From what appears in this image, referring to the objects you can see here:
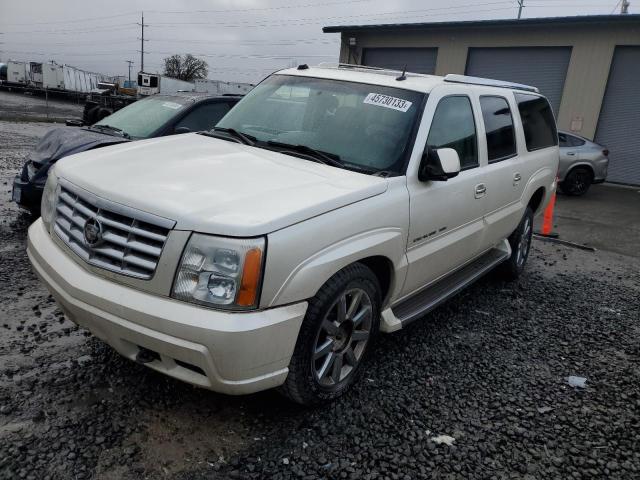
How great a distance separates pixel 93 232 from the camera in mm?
2545

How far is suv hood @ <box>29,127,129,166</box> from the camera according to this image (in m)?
5.64

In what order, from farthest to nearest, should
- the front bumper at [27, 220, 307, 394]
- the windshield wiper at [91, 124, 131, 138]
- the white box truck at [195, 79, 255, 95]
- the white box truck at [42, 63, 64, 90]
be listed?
the white box truck at [195, 79, 255, 95], the white box truck at [42, 63, 64, 90], the windshield wiper at [91, 124, 131, 138], the front bumper at [27, 220, 307, 394]

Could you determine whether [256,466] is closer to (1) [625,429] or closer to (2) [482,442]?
(2) [482,442]

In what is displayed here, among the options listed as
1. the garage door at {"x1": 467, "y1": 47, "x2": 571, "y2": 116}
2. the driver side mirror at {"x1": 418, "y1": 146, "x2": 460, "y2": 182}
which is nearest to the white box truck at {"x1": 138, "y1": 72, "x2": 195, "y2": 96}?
the garage door at {"x1": 467, "y1": 47, "x2": 571, "y2": 116}

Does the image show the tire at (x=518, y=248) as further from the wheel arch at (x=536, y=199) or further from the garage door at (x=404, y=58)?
the garage door at (x=404, y=58)

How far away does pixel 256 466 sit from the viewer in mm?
2482

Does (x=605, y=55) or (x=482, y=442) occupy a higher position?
(x=605, y=55)

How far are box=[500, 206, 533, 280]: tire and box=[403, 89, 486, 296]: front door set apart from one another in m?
1.32

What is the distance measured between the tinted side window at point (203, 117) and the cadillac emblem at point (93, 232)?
12.8 feet

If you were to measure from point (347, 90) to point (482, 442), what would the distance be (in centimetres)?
249

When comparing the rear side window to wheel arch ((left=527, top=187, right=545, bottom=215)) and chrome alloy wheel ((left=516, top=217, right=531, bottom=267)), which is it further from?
chrome alloy wheel ((left=516, top=217, right=531, bottom=267))

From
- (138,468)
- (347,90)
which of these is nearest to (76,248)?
(138,468)

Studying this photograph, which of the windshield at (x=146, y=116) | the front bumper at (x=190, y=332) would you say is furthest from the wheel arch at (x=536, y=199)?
the windshield at (x=146, y=116)

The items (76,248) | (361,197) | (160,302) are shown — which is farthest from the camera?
(361,197)
